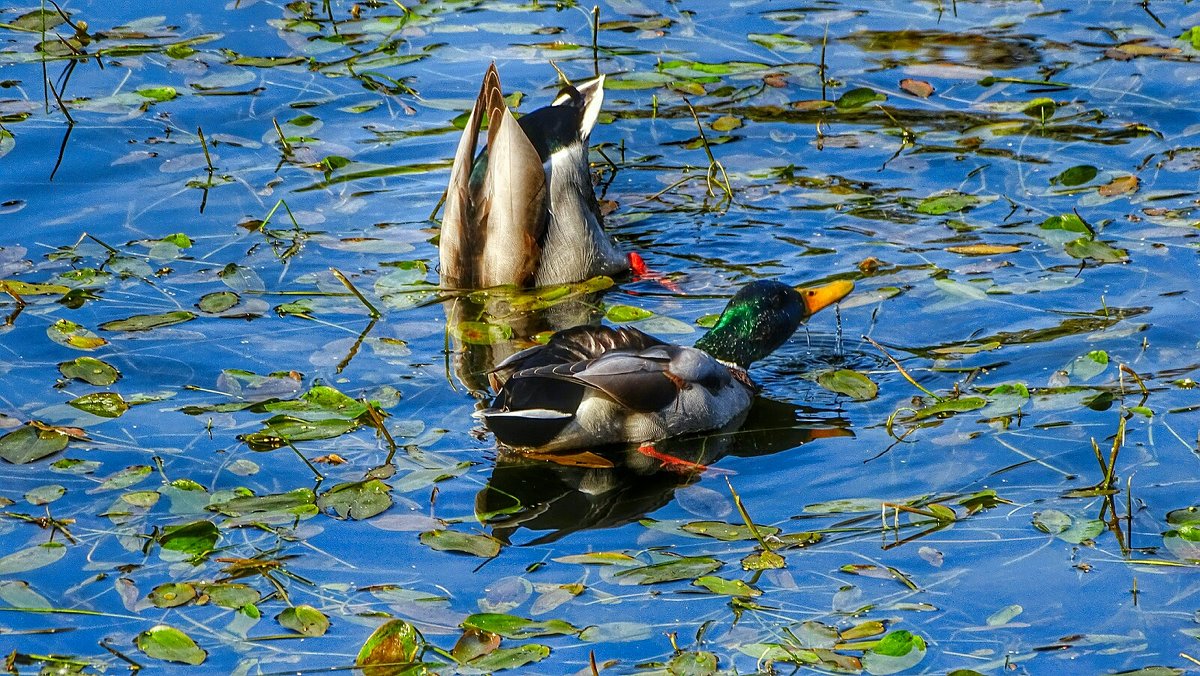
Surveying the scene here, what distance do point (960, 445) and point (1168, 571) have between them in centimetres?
104

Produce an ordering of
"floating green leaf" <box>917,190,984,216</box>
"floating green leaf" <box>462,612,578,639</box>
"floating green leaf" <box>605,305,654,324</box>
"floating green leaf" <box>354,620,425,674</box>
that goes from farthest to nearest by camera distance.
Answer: "floating green leaf" <box>917,190,984,216</box> → "floating green leaf" <box>605,305,654,324</box> → "floating green leaf" <box>462,612,578,639</box> → "floating green leaf" <box>354,620,425,674</box>

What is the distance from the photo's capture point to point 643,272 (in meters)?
7.77

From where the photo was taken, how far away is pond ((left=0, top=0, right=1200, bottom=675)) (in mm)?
4766

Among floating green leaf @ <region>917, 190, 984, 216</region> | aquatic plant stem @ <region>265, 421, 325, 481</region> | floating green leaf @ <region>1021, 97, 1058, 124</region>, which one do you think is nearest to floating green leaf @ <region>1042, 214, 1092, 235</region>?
floating green leaf @ <region>917, 190, 984, 216</region>

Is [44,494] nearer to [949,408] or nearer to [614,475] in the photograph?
[614,475]

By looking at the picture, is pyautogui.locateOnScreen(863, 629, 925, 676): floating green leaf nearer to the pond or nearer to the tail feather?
the pond

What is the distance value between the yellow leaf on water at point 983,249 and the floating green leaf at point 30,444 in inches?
162

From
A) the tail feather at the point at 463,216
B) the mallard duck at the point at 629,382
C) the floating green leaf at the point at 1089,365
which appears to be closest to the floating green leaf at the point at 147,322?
the tail feather at the point at 463,216

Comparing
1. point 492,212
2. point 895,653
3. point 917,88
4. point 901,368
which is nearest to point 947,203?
point 917,88

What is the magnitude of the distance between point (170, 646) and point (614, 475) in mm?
1947

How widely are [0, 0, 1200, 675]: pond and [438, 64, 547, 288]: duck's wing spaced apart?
0.24 meters

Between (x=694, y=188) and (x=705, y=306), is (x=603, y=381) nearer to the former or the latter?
(x=705, y=306)

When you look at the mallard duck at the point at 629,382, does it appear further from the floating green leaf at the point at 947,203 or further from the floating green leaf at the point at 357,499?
the floating green leaf at the point at 947,203

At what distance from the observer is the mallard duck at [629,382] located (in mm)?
5855
